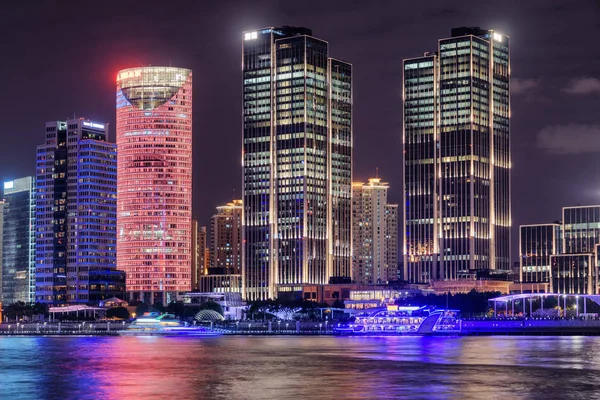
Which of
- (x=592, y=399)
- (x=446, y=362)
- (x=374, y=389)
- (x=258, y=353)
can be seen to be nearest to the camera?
(x=592, y=399)

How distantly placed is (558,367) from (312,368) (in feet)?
105

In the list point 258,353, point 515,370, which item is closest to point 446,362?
point 515,370

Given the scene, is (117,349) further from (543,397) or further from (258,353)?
(543,397)

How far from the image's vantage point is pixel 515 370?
13938cm

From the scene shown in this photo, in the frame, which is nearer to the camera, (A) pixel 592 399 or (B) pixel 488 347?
(A) pixel 592 399

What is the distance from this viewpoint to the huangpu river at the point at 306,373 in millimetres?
112688

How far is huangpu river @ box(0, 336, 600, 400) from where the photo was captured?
113m

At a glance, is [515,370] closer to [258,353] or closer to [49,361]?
[258,353]

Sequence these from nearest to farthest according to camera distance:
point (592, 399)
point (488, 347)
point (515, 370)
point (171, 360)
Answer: point (592, 399), point (515, 370), point (171, 360), point (488, 347)

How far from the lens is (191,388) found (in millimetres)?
118062

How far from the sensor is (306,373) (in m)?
136

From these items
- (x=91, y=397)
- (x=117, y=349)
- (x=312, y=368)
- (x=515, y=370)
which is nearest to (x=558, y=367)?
(x=515, y=370)

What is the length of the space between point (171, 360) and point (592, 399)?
74.0m

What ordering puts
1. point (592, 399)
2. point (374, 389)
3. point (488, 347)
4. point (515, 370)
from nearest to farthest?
point (592, 399) < point (374, 389) < point (515, 370) < point (488, 347)
